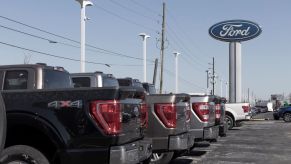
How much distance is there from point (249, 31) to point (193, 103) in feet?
119

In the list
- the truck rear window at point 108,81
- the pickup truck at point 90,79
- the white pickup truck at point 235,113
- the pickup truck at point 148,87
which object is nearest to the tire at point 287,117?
the white pickup truck at point 235,113

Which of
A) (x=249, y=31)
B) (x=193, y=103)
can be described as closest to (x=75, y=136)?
(x=193, y=103)

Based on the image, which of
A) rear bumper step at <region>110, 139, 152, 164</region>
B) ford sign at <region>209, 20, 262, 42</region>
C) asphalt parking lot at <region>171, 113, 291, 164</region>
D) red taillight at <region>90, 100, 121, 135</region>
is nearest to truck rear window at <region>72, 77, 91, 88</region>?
asphalt parking lot at <region>171, 113, 291, 164</region>

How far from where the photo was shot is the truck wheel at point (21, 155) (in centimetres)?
650

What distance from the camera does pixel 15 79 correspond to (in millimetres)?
7738

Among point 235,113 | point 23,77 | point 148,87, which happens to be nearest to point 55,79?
point 23,77

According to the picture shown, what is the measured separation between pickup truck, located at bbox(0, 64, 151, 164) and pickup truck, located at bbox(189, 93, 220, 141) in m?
5.31

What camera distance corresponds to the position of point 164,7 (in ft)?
167

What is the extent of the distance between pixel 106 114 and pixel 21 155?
119 cm

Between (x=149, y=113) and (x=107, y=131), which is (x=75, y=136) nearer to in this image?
(x=107, y=131)

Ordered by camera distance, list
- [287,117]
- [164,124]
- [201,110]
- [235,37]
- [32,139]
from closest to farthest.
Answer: [32,139], [164,124], [201,110], [287,117], [235,37]

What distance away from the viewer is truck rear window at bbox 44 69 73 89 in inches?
317

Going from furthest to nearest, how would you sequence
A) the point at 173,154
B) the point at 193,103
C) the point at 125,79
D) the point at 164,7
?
the point at 164,7 < the point at 125,79 < the point at 193,103 < the point at 173,154

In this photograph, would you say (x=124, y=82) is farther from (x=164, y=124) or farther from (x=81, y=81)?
(x=164, y=124)
